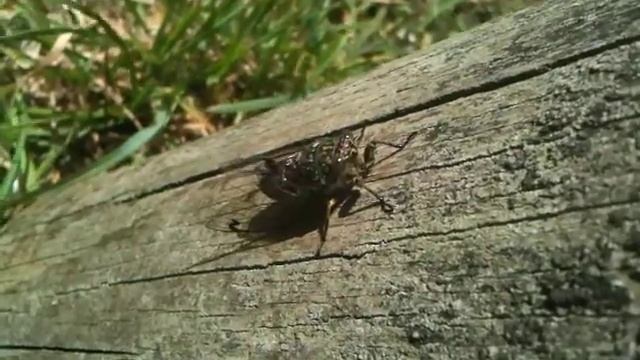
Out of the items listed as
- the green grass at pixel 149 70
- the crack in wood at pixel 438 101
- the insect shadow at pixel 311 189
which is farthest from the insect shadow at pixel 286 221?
the green grass at pixel 149 70

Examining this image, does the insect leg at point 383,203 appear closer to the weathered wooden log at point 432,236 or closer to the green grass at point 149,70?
the weathered wooden log at point 432,236

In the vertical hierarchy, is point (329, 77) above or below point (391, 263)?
above

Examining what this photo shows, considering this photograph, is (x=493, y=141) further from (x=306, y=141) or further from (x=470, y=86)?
(x=306, y=141)

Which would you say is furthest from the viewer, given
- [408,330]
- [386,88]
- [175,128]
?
[175,128]

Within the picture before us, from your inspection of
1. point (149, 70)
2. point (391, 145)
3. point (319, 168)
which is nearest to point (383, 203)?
point (391, 145)

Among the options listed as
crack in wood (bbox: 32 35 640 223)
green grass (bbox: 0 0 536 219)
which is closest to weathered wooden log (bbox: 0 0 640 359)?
crack in wood (bbox: 32 35 640 223)

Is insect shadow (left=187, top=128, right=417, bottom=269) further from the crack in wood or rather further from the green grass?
the green grass

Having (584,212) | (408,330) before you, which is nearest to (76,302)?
(408,330)

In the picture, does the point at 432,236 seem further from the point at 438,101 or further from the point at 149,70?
the point at 149,70

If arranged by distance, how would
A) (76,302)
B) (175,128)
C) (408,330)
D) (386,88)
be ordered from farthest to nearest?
(175,128) < (76,302) < (386,88) < (408,330)
